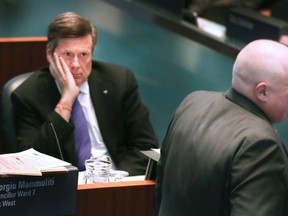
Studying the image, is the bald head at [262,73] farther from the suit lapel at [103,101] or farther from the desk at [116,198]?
the suit lapel at [103,101]

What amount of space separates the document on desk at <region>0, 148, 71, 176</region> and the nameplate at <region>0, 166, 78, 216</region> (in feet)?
0.09

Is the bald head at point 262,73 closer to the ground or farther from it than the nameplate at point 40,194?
farther from it

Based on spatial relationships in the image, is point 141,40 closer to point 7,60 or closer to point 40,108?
point 7,60

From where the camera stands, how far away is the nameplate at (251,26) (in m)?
4.36

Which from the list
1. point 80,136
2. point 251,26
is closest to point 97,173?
point 80,136

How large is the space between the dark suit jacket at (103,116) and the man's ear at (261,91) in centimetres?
131

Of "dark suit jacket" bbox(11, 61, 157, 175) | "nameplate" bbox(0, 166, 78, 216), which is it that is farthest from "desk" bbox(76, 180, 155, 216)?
"dark suit jacket" bbox(11, 61, 157, 175)

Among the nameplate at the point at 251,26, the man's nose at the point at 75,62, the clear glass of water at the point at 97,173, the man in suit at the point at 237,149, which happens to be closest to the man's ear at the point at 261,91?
the man in suit at the point at 237,149

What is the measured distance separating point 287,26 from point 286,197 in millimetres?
1819

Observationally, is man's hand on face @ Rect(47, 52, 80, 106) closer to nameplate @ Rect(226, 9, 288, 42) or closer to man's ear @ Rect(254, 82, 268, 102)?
nameplate @ Rect(226, 9, 288, 42)

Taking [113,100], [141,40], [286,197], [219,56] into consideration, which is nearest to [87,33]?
[113,100]

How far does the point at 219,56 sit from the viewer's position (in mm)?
4523

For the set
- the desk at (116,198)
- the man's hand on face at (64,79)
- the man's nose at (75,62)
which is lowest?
the desk at (116,198)

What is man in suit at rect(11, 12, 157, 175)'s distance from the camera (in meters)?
3.93
